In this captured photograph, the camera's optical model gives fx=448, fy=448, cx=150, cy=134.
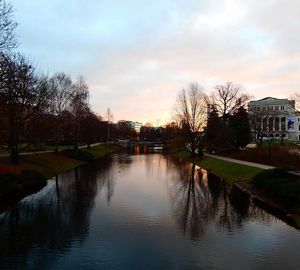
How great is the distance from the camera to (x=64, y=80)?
73.2m

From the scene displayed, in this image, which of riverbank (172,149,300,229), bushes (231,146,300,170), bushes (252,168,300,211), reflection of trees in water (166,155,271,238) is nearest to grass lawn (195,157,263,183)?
riverbank (172,149,300,229)

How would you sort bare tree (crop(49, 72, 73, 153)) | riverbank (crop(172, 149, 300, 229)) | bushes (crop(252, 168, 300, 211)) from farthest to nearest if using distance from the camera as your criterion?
1. bare tree (crop(49, 72, 73, 153))
2. bushes (crop(252, 168, 300, 211))
3. riverbank (crop(172, 149, 300, 229))

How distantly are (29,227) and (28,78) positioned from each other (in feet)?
81.6

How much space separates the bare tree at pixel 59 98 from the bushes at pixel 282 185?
39.0m

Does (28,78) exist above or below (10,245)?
above

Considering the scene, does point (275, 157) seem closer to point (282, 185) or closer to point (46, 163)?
point (282, 185)

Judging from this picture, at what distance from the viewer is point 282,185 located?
93.3 feet

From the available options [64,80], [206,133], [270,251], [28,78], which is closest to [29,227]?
[270,251]

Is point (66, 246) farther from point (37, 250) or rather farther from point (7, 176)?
point (7, 176)

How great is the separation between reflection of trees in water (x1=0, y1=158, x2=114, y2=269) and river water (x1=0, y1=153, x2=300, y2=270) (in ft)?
0.13

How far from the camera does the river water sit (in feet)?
56.1

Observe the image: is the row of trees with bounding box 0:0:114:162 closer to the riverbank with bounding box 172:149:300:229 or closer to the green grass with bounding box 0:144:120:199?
the green grass with bounding box 0:144:120:199

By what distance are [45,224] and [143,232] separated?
220 inches

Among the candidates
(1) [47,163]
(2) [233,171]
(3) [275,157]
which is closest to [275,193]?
(2) [233,171]
